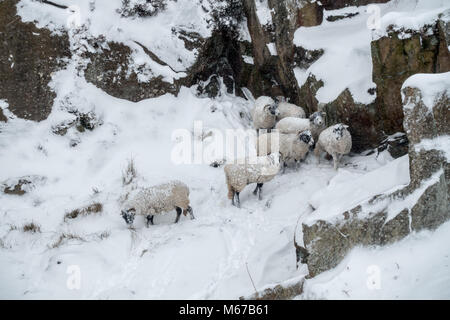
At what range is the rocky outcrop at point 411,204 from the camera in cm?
433

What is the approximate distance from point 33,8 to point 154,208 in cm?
643

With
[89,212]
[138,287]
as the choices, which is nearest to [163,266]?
[138,287]

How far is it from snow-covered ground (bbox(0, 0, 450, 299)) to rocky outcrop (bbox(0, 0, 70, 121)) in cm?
23

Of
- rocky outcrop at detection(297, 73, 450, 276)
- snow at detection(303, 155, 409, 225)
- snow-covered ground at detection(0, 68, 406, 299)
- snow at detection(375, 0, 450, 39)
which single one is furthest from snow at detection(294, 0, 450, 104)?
rocky outcrop at detection(297, 73, 450, 276)

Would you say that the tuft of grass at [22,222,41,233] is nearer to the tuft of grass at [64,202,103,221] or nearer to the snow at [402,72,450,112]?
the tuft of grass at [64,202,103,221]

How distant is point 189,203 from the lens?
7328mm

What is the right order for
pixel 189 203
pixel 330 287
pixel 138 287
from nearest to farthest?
pixel 330 287, pixel 138 287, pixel 189 203

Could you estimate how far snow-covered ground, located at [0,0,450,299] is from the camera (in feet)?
15.6

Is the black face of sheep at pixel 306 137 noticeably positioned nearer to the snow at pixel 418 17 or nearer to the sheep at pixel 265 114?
the sheep at pixel 265 114

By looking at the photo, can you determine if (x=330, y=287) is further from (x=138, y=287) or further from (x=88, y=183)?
(x=88, y=183)

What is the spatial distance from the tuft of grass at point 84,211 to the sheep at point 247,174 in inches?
99.7

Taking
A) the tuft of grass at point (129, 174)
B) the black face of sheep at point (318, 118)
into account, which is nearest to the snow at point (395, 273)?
the black face of sheep at point (318, 118)

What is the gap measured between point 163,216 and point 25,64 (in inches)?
210

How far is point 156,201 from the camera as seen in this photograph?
6762mm
